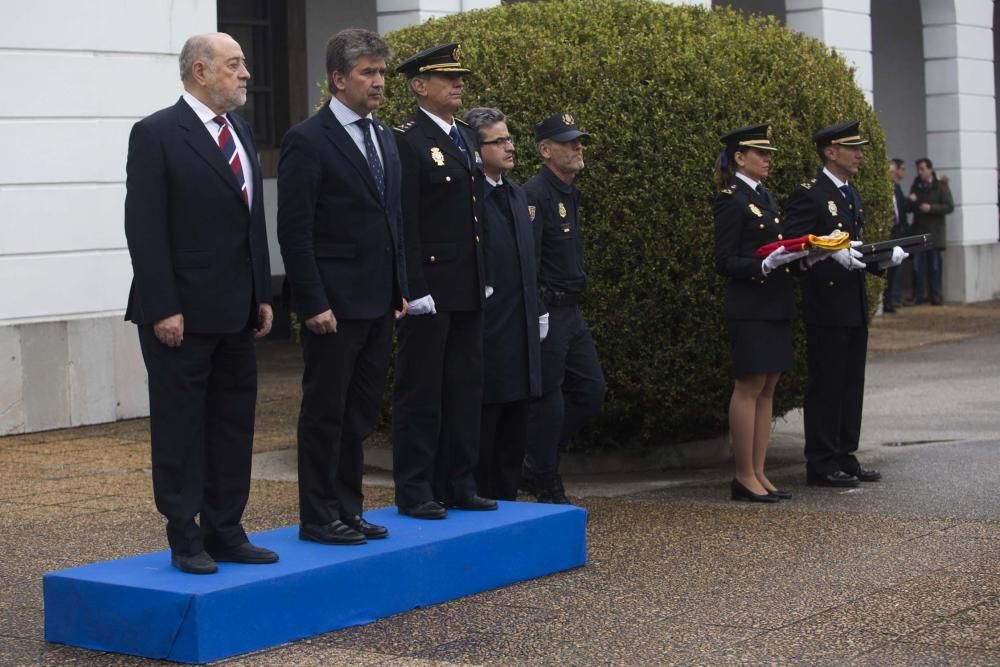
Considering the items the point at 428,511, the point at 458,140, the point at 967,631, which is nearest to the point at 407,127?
the point at 458,140

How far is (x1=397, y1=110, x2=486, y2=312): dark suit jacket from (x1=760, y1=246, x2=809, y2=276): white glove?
6.14 feet

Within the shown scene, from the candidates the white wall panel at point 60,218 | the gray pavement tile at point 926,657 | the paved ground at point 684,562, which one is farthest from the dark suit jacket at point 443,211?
the white wall panel at point 60,218

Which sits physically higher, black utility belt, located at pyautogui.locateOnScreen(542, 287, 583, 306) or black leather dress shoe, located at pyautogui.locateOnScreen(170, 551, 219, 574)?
black utility belt, located at pyautogui.locateOnScreen(542, 287, 583, 306)

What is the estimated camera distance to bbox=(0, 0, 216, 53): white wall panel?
1148cm

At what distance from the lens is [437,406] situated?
7.00 m

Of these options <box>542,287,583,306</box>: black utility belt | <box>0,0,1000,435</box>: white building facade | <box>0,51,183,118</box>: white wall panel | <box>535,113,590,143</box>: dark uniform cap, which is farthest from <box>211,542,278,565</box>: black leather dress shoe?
<box>0,51,183,118</box>: white wall panel

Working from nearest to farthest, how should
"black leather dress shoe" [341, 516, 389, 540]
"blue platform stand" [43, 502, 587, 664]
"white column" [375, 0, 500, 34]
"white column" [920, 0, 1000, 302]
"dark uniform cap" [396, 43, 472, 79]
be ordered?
"blue platform stand" [43, 502, 587, 664]
"black leather dress shoe" [341, 516, 389, 540]
"dark uniform cap" [396, 43, 472, 79]
"white column" [375, 0, 500, 34]
"white column" [920, 0, 1000, 302]

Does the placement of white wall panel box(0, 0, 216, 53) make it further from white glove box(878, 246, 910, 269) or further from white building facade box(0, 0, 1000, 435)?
white glove box(878, 246, 910, 269)

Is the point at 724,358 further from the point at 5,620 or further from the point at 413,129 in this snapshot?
the point at 5,620

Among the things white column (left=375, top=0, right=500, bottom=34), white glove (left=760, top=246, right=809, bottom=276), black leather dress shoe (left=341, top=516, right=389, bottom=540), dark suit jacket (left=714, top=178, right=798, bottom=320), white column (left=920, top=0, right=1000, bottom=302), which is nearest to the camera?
black leather dress shoe (left=341, top=516, right=389, bottom=540)

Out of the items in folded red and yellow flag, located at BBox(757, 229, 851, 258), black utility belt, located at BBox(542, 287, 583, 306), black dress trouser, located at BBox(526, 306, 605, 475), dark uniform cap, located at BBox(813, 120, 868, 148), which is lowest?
black dress trouser, located at BBox(526, 306, 605, 475)

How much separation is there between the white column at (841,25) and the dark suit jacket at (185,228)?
1343 centimetres

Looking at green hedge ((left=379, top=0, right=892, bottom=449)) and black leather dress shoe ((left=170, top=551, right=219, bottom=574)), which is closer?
black leather dress shoe ((left=170, top=551, right=219, bottom=574))

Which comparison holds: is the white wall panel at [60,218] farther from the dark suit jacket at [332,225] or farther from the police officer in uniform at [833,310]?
the dark suit jacket at [332,225]
